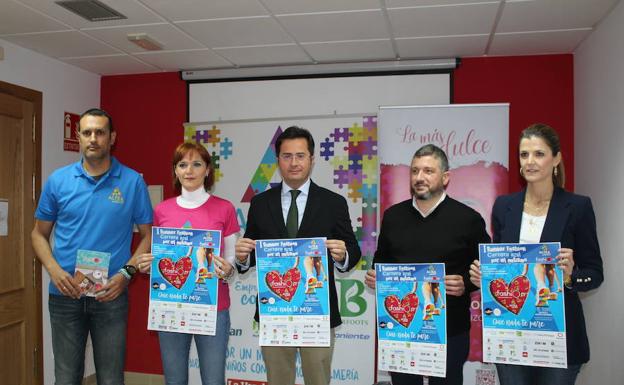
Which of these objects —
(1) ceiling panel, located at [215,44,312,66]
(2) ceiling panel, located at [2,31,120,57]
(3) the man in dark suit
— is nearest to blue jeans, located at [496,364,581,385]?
(3) the man in dark suit

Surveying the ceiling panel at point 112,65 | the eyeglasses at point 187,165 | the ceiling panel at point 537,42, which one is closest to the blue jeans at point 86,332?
the eyeglasses at point 187,165

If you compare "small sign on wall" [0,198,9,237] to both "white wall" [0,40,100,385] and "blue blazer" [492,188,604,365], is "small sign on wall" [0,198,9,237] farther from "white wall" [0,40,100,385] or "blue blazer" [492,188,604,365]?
"blue blazer" [492,188,604,365]

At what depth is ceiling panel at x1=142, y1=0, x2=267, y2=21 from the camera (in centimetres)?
306

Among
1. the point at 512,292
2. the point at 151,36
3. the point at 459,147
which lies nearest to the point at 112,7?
the point at 151,36

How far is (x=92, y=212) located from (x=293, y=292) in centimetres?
111

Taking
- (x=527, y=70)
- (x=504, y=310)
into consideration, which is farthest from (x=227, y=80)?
(x=504, y=310)

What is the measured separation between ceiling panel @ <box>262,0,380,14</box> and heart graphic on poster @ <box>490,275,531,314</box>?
71.7 inches

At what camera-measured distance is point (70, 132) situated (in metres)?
4.57

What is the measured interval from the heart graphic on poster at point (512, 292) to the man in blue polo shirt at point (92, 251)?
1.68m

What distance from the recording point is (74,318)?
2.59 meters

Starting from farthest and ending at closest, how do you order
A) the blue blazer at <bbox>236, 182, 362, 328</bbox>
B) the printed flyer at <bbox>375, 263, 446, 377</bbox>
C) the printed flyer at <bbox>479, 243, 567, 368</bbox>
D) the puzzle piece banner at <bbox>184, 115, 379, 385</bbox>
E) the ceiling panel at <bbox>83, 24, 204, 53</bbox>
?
the puzzle piece banner at <bbox>184, 115, 379, 385</bbox> → the ceiling panel at <bbox>83, 24, 204, 53</bbox> → the blue blazer at <bbox>236, 182, 362, 328</bbox> → the printed flyer at <bbox>375, 263, 446, 377</bbox> → the printed flyer at <bbox>479, 243, 567, 368</bbox>

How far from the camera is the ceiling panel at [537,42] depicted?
364 cm

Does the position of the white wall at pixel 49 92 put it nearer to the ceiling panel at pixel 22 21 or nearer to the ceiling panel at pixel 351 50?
the ceiling panel at pixel 22 21

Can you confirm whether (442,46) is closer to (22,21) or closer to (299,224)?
(299,224)
